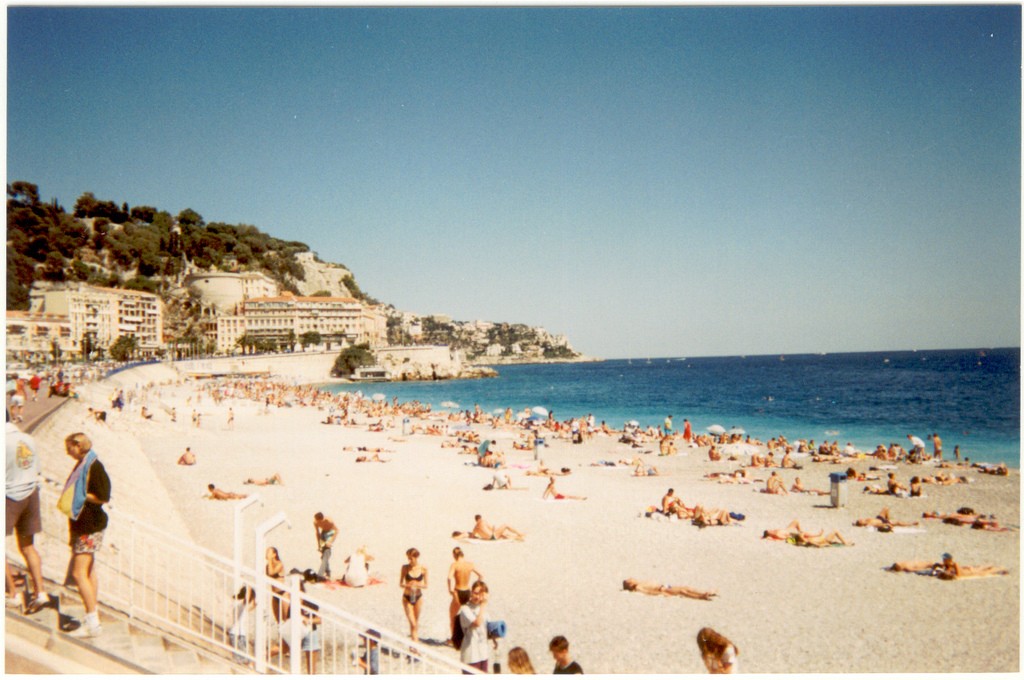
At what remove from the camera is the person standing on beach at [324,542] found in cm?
500

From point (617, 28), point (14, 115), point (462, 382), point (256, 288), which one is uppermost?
point (617, 28)

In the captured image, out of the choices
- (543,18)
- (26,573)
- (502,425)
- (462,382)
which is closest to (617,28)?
(543,18)

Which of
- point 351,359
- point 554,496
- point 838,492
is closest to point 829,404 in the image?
point 351,359

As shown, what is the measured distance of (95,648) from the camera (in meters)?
3.00

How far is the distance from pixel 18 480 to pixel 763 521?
662 cm

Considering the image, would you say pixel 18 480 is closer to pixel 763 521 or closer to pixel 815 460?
pixel 763 521

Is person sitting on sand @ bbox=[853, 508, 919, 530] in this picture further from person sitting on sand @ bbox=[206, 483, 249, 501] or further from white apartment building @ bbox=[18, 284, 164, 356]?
white apartment building @ bbox=[18, 284, 164, 356]

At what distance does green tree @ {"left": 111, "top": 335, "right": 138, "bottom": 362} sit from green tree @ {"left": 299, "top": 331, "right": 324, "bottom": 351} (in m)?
3.03

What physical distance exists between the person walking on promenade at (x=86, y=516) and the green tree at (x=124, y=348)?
5311 millimetres

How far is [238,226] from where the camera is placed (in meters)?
6.63

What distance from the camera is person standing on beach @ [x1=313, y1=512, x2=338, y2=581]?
5000 millimetres

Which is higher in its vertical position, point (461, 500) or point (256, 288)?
point (256, 288)

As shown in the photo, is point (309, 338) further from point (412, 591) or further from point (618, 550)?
point (412, 591)

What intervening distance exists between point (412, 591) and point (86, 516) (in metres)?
2.10
